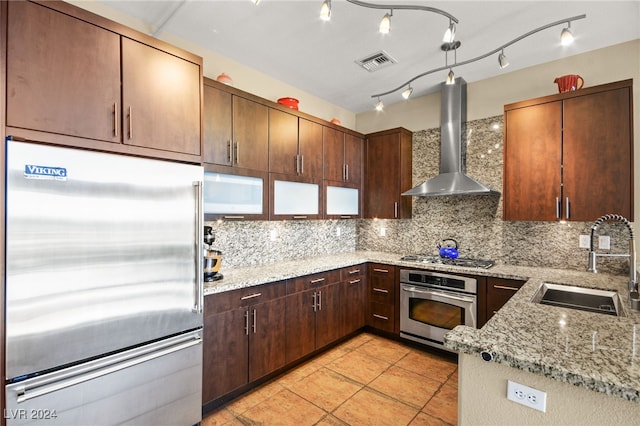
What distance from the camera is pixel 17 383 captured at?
1.43 m

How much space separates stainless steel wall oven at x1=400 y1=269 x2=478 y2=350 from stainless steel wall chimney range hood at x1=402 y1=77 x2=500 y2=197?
0.96 meters

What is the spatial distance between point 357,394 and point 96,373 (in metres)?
1.86

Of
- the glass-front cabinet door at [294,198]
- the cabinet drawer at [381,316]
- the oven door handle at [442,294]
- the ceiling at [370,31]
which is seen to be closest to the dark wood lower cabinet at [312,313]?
the cabinet drawer at [381,316]

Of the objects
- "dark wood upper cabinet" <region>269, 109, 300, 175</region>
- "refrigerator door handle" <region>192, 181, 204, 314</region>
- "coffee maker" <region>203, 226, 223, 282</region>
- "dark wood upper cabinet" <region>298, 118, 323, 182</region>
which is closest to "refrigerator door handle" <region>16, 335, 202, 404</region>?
"refrigerator door handle" <region>192, 181, 204, 314</region>

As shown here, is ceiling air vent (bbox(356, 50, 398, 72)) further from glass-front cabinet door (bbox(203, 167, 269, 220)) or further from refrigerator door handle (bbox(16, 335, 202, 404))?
refrigerator door handle (bbox(16, 335, 202, 404))

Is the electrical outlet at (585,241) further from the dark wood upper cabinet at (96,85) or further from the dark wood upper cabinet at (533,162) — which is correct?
the dark wood upper cabinet at (96,85)

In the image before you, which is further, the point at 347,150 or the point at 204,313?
the point at 347,150

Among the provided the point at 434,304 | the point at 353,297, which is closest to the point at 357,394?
the point at 353,297

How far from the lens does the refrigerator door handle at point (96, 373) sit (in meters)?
1.45

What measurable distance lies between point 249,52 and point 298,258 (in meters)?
2.26

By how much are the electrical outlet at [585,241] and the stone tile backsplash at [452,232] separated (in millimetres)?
41

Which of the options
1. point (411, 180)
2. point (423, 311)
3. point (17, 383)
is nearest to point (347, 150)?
point (411, 180)

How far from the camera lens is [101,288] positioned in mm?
1626

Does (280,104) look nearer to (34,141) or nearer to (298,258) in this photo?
(298,258)
